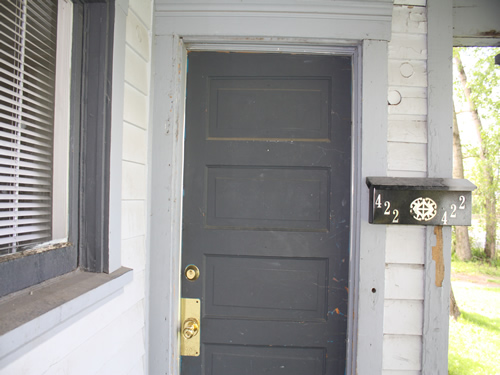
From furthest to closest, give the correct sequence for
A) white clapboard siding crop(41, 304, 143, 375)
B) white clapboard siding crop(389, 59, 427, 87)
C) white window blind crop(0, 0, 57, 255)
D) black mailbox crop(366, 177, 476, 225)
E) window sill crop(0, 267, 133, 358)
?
white clapboard siding crop(389, 59, 427, 87) → black mailbox crop(366, 177, 476, 225) → white clapboard siding crop(41, 304, 143, 375) → white window blind crop(0, 0, 57, 255) → window sill crop(0, 267, 133, 358)

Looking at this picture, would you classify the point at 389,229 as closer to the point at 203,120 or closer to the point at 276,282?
the point at 276,282

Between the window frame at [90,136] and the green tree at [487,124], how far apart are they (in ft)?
23.6

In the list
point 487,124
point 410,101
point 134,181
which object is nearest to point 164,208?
point 134,181

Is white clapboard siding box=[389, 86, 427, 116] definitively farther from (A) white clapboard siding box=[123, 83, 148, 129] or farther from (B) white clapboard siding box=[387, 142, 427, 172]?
(A) white clapboard siding box=[123, 83, 148, 129]

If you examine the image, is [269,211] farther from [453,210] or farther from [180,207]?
[453,210]

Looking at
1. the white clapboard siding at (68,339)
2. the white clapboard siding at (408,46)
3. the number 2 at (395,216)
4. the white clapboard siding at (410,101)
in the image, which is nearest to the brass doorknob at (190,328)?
the white clapboard siding at (68,339)

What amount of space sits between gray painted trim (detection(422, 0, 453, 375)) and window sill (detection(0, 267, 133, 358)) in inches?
51.1

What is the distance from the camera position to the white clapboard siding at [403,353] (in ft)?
4.50

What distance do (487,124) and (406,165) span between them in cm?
837

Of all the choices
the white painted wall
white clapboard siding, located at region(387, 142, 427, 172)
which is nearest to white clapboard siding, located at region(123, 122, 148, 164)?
the white painted wall

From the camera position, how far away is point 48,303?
29.3 inches

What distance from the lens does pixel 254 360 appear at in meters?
1.48

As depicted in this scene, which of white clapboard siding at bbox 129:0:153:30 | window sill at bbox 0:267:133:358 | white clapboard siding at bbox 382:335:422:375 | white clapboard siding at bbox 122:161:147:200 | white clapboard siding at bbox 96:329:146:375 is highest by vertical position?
white clapboard siding at bbox 129:0:153:30

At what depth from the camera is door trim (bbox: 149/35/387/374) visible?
137cm
